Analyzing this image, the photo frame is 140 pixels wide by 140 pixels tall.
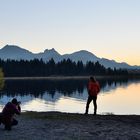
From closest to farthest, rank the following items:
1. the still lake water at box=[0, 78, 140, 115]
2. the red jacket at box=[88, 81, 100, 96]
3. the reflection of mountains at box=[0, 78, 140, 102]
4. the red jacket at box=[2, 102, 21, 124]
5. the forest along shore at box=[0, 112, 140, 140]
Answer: the forest along shore at box=[0, 112, 140, 140], the red jacket at box=[2, 102, 21, 124], the red jacket at box=[88, 81, 100, 96], the still lake water at box=[0, 78, 140, 115], the reflection of mountains at box=[0, 78, 140, 102]

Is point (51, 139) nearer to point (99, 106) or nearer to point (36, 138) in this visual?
point (36, 138)

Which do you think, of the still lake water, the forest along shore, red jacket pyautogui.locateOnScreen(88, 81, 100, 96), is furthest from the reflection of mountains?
the forest along shore

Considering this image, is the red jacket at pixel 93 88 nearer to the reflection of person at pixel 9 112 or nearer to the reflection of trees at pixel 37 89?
the reflection of person at pixel 9 112

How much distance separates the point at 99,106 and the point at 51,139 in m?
48.3

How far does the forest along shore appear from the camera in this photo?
21.1 meters

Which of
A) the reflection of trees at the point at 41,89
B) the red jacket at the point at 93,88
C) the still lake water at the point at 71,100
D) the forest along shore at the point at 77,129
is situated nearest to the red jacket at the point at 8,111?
the forest along shore at the point at 77,129

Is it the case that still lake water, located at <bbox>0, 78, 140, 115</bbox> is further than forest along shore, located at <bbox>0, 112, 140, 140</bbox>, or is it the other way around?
still lake water, located at <bbox>0, 78, 140, 115</bbox>

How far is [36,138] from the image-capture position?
20.5 m

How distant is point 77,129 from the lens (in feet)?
76.9

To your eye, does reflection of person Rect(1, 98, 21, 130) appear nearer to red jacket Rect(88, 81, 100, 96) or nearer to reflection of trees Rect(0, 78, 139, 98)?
red jacket Rect(88, 81, 100, 96)

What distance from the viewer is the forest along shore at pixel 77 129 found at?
21.1 meters

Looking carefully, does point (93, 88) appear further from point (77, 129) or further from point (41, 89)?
point (41, 89)

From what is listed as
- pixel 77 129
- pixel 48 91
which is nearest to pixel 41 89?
pixel 48 91

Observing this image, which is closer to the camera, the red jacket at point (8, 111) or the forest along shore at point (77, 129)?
the forest along shore at point (77, 129)
